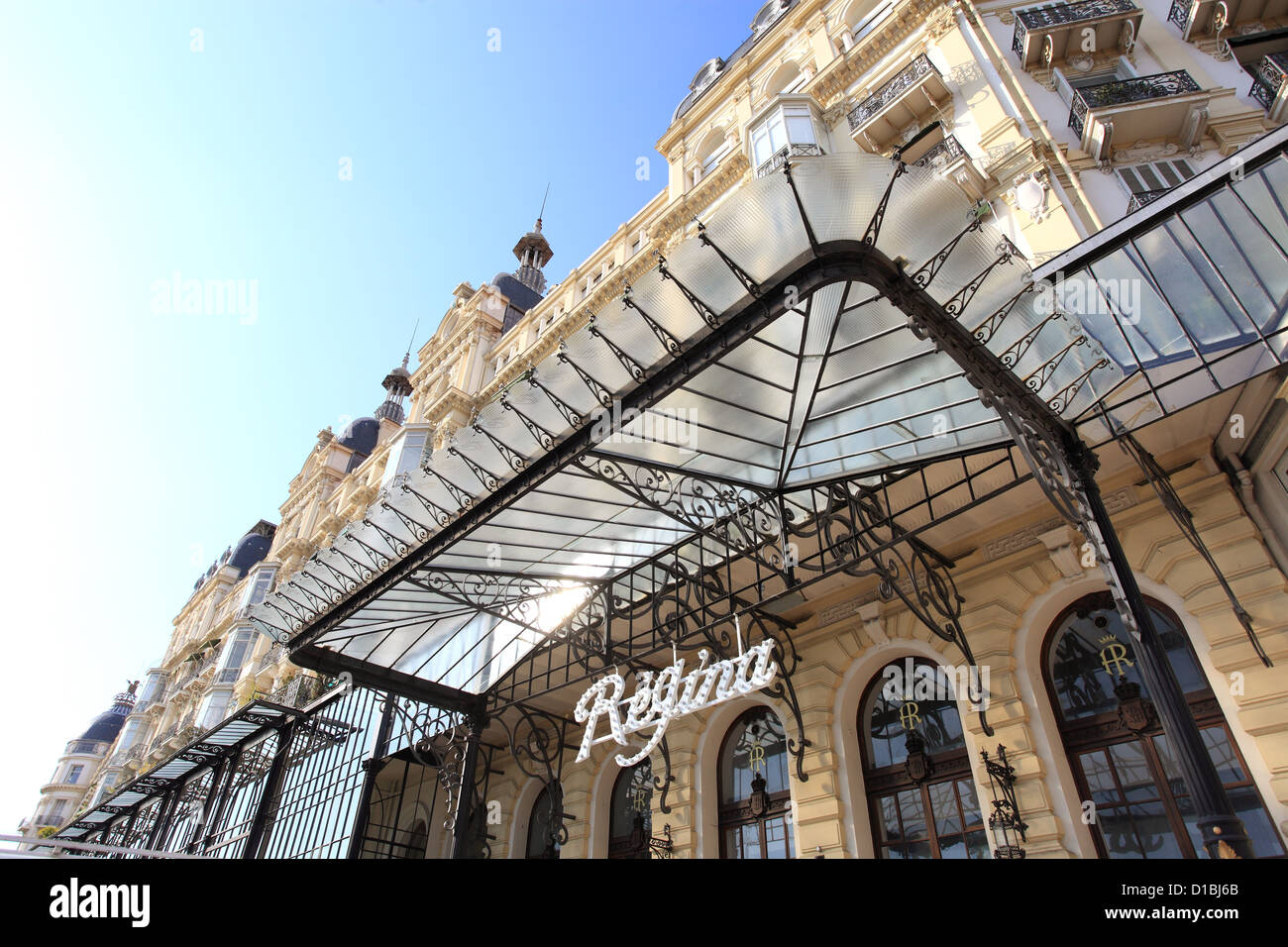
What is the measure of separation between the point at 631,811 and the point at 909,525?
846cm

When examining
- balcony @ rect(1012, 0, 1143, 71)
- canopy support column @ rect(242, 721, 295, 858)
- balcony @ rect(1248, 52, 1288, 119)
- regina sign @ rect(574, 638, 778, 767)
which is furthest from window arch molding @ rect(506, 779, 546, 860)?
balcony @ rect(1248, 52, 1288, 119)

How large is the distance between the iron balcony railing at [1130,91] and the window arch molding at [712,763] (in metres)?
11.7

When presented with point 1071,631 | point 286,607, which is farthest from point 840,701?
point 286,607

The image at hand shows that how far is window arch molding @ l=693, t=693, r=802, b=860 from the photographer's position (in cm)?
1309

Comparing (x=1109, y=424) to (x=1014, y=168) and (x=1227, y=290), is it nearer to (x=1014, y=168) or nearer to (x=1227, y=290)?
(x=1227, y=290)

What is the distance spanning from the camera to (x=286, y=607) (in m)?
14.3

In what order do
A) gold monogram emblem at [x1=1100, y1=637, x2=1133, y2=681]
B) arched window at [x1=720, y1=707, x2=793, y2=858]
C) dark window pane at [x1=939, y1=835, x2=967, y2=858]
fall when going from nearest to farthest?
gold monogram emblem at [x1=1100, y1=637, x2=1133, y2=681] < dark window pane at [x1=939, y1=835, x2=967, y2=858] < arched window at [x1=720, y1=707, x2=793, y2=858]

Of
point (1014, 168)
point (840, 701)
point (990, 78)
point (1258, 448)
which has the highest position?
point (990, 78)

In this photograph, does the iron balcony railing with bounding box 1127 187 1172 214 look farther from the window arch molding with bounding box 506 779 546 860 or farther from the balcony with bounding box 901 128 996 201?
the window arch molding with bounding box 506 779 546 860

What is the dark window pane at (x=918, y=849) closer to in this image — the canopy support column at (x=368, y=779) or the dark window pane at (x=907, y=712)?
the dark window pane at (x=907, y=712)

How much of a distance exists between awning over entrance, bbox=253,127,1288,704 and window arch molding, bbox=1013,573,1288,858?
1252mm

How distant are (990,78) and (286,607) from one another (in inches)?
679

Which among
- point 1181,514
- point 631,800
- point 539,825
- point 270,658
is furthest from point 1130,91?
point 270,658

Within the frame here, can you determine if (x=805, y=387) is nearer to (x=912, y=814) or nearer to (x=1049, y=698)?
(x=1049, y=698)
